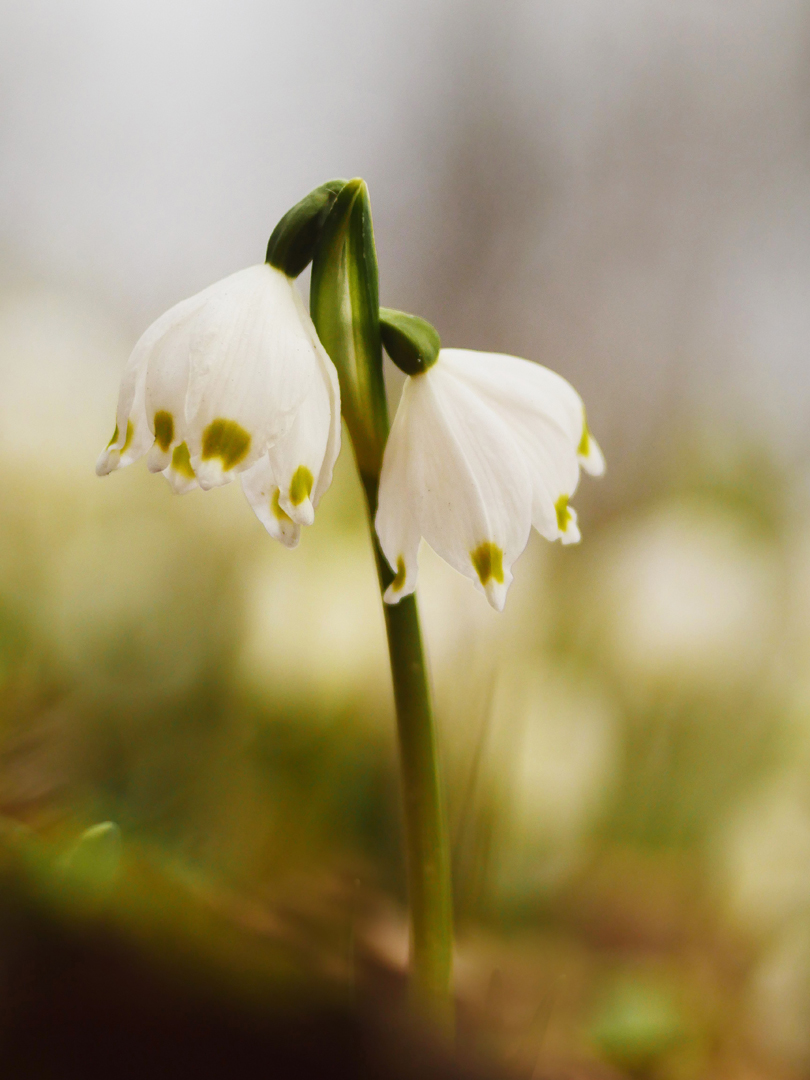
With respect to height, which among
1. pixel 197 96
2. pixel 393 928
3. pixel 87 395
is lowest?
pixel 393 928

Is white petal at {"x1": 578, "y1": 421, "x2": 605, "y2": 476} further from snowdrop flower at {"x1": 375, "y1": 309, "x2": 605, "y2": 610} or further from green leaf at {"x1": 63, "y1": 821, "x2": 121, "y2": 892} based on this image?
green leaf at {"x1": 63, "y1": 821, "x2": 121, "y2": 892}

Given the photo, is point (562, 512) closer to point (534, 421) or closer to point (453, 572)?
point (534, 421)

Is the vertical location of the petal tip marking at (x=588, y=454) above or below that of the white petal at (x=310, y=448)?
below

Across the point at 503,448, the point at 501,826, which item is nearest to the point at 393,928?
the point at 501,826

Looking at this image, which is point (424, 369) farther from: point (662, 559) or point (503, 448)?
point (662, 559)

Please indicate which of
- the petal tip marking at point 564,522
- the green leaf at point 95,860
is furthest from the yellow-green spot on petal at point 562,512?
the green leaf at point 95,860

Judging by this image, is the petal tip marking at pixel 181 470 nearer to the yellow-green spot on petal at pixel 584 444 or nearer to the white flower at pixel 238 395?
the white flower at pixel 238 395

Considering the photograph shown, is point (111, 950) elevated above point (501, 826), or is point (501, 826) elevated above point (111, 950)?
point (111, 950)
